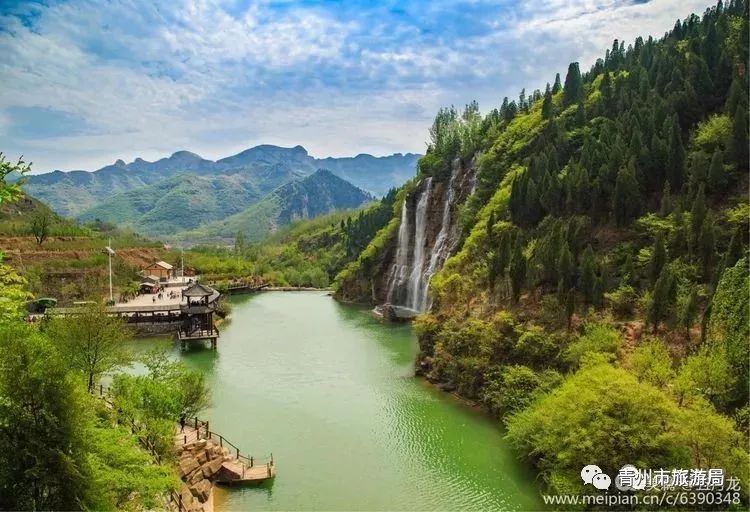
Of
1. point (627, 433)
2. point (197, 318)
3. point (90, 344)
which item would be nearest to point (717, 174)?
point (627, 433)

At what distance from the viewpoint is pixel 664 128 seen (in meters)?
35.4

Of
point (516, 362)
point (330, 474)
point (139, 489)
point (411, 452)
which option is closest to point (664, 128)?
point (516, 362)

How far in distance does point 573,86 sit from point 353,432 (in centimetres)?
4628

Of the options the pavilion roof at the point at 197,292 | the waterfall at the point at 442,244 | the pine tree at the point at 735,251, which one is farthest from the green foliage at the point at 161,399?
the waterfall at the point at 442,244

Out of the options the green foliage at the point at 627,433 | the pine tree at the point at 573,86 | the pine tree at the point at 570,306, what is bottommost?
the green foliage at the point at 627,433

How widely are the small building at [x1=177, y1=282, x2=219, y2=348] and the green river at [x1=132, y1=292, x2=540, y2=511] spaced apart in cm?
298

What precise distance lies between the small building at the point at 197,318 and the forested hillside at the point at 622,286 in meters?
22.1

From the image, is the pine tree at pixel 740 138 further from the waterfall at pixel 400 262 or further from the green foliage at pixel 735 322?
the waterfall at pixel 400 262

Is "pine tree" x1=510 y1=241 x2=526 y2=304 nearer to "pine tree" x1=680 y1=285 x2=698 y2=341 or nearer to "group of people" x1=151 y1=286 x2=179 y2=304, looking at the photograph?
"pine tree" x1=680 y1=285 x2=698 y2=341

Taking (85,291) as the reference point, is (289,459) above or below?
below

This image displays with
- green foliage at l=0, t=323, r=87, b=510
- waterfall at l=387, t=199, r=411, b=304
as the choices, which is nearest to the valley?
green foliage at l=0, t=323, r=87, b=510

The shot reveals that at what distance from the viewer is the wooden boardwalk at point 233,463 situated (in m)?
21.2

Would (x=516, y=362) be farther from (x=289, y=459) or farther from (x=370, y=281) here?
(x=370, y=281)

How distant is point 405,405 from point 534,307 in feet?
30.3
